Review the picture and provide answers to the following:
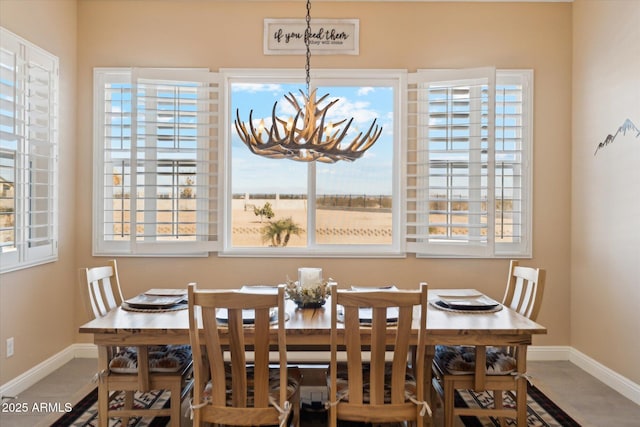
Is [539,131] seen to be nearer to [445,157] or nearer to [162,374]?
[445,157]

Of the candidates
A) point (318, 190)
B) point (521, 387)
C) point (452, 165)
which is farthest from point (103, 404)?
point (452, 165)

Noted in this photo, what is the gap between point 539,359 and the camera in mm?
4035

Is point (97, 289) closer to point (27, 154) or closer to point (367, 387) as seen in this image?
point (27, 154)

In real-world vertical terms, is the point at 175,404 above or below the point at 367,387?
below

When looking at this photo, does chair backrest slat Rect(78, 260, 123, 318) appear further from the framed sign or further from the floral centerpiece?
the framed sign

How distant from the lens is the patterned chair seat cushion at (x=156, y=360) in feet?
7.94

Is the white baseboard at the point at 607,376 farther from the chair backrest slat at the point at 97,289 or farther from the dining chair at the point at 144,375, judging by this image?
the chair backrest slat at the point at 97,289

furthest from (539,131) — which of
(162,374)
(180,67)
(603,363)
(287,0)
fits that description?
(162,374)

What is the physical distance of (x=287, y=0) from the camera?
3.98m

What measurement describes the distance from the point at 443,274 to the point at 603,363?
134cm

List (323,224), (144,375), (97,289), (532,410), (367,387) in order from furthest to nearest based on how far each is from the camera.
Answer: (323,224), (532,410), (97,289), (144,375), (367,387)

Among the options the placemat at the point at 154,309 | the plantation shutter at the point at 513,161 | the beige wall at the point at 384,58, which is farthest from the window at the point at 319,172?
the placemat at the point at 154,309

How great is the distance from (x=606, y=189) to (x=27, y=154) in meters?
4.24

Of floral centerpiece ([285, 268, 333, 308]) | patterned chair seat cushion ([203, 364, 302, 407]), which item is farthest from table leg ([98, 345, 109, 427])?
floral centerpiece ([285, 268, 333, 308])
